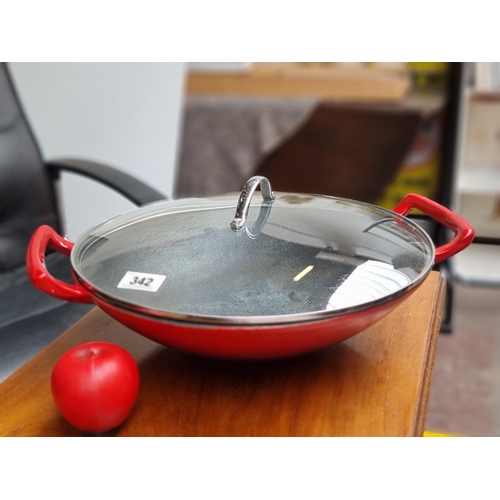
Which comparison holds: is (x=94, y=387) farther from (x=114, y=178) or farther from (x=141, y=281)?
(x=114, y=178)

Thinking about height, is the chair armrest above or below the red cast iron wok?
below

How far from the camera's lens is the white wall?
1786 millimetres

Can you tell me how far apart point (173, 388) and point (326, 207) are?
0.29 metres

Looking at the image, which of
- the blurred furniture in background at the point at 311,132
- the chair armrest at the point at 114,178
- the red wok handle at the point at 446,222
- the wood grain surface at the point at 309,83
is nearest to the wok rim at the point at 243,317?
the red wok handle at the point at 446,222

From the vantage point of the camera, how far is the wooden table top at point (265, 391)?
0.54m

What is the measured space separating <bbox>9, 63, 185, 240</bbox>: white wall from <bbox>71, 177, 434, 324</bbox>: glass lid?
1.15m

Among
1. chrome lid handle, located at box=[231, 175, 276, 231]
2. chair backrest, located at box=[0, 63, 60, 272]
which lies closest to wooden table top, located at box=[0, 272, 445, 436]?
chrome lid handle, located at box=[231, 175, 276, 231]

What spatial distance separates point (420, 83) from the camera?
2320 mm

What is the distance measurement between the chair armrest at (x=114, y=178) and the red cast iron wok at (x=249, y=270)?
303 millimetres

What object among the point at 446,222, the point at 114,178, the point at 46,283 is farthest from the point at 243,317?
the point at 114,178

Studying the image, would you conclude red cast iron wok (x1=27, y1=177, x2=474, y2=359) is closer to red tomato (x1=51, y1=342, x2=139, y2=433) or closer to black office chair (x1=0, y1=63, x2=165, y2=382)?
red tomato (x1=51, y1=342, x2=139, y2=433)

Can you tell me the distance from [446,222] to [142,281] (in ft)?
1.23

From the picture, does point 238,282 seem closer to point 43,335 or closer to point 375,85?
point 43,335

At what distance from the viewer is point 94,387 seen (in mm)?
493
